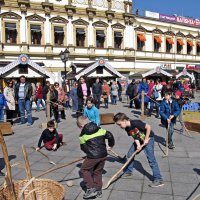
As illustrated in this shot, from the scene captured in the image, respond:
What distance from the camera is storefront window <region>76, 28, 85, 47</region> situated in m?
30.2

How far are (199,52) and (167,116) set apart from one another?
123ft

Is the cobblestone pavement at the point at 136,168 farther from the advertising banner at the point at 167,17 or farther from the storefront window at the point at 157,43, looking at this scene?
the advertising banner at the point at 167,17

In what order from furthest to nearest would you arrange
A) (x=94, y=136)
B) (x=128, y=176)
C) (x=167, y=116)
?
1. (x=167, y=116)
2. (x=128, y=176)
3. (x=94, y=136)

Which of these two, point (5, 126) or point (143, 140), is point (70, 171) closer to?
point (143, 140)

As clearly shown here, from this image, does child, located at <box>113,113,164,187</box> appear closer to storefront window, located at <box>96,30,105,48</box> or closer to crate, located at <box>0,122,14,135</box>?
crate, located at <box>0,122,14,135</box>

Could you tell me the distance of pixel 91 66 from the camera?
21172 mm

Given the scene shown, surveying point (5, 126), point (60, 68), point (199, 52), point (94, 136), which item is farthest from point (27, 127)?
point (199, 52)

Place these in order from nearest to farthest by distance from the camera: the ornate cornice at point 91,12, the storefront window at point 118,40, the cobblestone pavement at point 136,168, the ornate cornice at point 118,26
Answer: the cobblestone pavement at point 136,168
the ornate cornice at point 91,12
the ornate cornice at point 118,26
the storefront window at point 118,40

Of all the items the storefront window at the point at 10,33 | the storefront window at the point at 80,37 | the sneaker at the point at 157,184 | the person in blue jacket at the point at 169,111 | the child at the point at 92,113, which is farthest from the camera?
the storefront window at the point at 80,37

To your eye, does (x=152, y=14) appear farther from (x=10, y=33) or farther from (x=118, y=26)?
(x=10, y=33)

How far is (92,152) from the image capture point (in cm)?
482

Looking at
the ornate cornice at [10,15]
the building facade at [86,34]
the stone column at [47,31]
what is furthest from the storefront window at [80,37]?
the ornate cornice at [10,15]

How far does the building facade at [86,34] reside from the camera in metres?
27.2

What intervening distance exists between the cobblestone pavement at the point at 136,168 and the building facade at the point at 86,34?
16.5m
